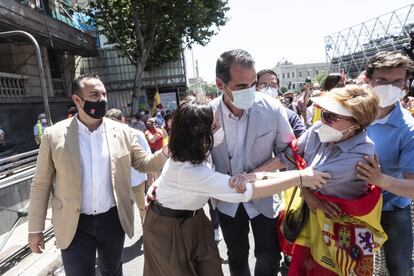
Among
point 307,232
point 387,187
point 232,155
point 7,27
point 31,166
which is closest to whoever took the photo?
point 387,187

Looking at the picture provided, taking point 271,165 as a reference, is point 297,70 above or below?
above

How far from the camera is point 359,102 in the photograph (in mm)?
1801

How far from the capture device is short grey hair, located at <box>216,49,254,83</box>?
224cm

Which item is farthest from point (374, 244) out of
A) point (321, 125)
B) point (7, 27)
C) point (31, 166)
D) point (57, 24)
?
point (57, 24)

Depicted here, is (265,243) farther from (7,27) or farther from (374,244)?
(7,27)

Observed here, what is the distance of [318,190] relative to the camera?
1.98 m

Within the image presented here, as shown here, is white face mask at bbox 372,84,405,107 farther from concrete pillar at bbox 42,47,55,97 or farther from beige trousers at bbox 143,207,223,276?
concrete pillar at bbox 42,47,55,97

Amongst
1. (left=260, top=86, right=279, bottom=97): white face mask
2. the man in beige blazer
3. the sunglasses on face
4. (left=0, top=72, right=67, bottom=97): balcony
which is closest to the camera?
the sunglasses on face

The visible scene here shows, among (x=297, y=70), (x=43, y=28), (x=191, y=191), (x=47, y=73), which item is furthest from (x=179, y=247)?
(x=297, y=70)

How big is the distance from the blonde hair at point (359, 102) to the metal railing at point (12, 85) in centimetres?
1065

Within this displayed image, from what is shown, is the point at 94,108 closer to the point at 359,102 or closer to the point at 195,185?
the point at 195,185

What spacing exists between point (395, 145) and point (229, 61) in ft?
3.53

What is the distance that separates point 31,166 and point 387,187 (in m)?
5.84

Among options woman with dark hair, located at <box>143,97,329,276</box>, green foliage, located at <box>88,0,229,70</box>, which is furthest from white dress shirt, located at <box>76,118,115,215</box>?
green foliage, located at <box>88,0,229,70</box>
